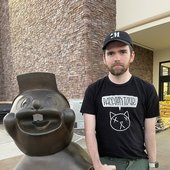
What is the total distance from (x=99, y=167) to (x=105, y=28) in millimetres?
6479

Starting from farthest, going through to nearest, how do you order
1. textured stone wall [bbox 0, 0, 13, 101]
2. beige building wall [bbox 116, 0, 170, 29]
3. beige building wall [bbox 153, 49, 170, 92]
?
textured stone wall [bbox 0, 0, 13, 101] < beige building wall [bbox 153, 49, 170, 92] < beige building wall [bbox 116, 0, 170, 29]

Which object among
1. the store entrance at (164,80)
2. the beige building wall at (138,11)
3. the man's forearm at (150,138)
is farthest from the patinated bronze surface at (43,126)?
the store entrance at (164,80)

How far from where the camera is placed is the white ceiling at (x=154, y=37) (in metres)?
7.09

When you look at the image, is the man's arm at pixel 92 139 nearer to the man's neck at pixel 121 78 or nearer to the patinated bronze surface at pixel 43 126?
the patinated bronze surface at pixel 43 126

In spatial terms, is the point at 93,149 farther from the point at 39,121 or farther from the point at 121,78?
the point at 121,78

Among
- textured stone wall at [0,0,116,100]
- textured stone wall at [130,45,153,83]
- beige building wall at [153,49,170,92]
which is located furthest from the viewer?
beige building wall at [153,49,170,92]

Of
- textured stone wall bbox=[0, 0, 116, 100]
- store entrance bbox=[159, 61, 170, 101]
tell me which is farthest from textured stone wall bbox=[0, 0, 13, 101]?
store entrance bbox=[159, 61, 170, 101]

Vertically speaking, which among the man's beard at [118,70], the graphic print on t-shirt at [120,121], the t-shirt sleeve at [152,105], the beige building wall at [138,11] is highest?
the beige building wall at [138,11]

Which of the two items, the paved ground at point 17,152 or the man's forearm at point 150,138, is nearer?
the man's forearm at point 150,138

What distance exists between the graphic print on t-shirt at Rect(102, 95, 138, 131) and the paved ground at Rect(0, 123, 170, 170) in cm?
256

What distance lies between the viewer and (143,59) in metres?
9.29

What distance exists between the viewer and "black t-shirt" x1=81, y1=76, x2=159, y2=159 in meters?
1.63

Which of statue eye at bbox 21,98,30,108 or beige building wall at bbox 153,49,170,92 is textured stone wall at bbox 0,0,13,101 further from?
statue eye at bbox 21,98,30,108

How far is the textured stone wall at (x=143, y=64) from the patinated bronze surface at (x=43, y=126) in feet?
23.6
